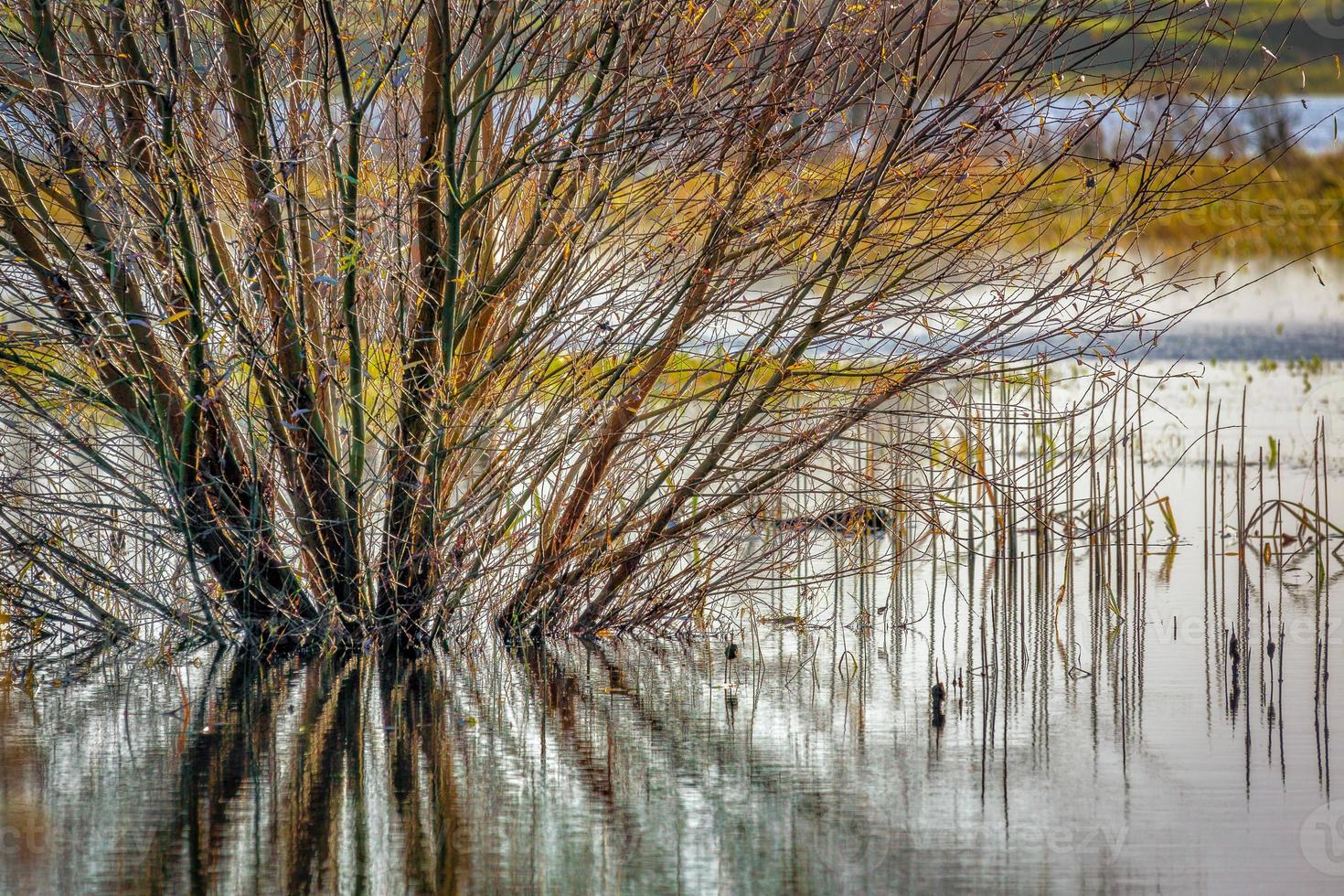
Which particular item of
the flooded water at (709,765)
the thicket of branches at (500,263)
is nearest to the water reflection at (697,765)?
the flooded water at (709,765)

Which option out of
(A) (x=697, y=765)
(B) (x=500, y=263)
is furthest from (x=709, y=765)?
(B) (x=500, y=263)

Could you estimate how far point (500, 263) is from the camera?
6.53 meters

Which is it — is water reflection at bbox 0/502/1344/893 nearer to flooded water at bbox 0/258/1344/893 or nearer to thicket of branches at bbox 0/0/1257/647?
flooded water at bbox 0/258/1344/893

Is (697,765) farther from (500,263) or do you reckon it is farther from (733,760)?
(500,263)

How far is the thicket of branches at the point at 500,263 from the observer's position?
18.8 ft

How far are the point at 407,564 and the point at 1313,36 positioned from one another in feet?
23.3

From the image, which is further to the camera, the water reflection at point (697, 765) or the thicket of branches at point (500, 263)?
the thicket of branches at point (500, 263)

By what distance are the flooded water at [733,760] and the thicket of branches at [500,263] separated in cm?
65

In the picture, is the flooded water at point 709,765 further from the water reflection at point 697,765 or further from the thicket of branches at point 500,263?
the thicket of branches at point 500,263

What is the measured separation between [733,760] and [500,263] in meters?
2.79

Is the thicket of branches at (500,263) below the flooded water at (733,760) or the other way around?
the other way around

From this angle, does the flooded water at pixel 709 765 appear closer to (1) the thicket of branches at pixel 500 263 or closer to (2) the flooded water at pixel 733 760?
(2) the flooded water at pixel 733 760

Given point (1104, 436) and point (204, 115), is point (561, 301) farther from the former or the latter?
point (1104, 436)

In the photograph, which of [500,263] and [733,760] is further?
[500,263]
